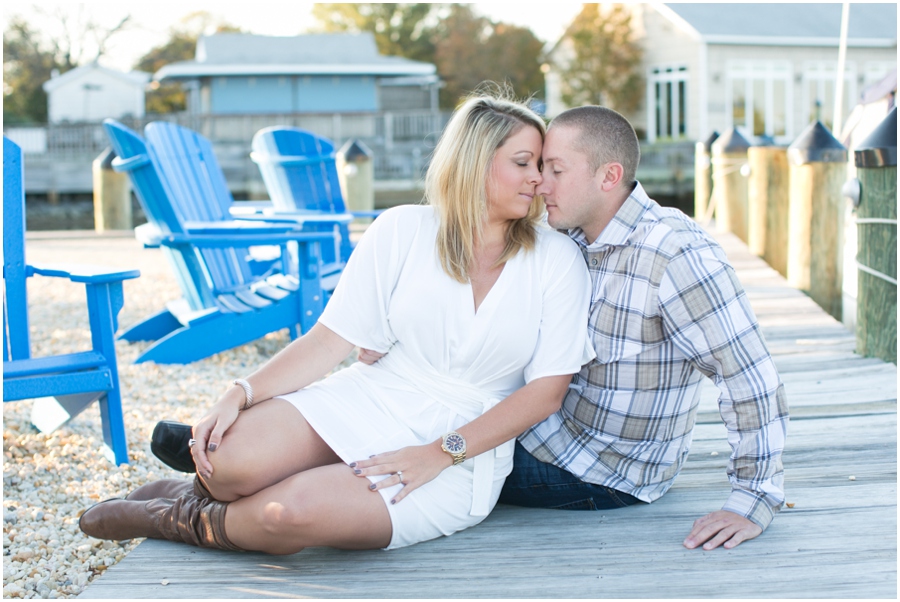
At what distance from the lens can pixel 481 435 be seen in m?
2.30

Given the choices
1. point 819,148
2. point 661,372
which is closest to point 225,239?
point 661,372

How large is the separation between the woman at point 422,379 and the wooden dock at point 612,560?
75mm

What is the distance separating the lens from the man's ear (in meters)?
2.45

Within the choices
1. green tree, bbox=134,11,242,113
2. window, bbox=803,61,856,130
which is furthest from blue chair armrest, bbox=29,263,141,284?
green tree, bbox=134,11,242,113

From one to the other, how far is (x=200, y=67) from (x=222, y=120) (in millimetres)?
6020

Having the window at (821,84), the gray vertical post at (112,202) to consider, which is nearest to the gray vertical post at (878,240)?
the gray vertical post at (112,202)

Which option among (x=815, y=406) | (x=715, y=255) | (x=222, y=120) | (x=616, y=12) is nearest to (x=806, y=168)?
(x=815, y=406)

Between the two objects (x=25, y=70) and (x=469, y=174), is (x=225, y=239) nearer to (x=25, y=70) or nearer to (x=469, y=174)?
(x=469, y=174)

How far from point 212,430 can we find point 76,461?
1528 mm

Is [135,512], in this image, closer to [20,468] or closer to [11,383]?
[11,383]

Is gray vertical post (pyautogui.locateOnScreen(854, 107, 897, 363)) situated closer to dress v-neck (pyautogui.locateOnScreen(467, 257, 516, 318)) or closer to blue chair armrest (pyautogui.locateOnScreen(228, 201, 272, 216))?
dress v-neck (pyautogui.locateOnScreen(467, 257, 516, 318))

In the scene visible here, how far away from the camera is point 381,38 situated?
3975 centimetres

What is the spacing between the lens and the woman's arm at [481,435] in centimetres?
223

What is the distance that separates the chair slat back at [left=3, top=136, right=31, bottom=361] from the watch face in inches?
76.7
